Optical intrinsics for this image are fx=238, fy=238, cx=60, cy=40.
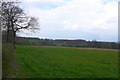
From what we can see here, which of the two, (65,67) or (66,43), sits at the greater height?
(66,43)

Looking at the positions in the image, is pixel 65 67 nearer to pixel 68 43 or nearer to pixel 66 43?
pixel 68 43

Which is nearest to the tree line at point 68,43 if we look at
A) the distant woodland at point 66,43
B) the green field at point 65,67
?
the distant woodland at point 66,43

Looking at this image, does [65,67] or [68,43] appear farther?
[68,43]

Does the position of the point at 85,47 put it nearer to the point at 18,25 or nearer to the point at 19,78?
the point at 18,25

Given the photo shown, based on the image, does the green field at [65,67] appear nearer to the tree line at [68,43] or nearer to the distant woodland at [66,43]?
the distant woodland at [66,43]

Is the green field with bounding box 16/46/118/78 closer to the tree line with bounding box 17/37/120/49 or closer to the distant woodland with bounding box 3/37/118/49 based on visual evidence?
the distant woodland with bounding box 3/37/118/49

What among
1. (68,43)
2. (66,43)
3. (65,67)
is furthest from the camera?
(66,43)

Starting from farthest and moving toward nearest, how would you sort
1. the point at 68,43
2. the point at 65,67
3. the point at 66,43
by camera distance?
the point at 66,43 → the point at 68,43 → the point at 65,67

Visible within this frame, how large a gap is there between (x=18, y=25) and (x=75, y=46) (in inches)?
469

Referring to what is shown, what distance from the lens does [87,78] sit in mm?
12094

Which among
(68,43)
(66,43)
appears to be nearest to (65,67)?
(68,43)

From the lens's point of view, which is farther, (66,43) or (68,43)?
(66,43)

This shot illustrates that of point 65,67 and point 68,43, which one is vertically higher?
point 68,43

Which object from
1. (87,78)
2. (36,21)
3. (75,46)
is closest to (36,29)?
(36,21)
